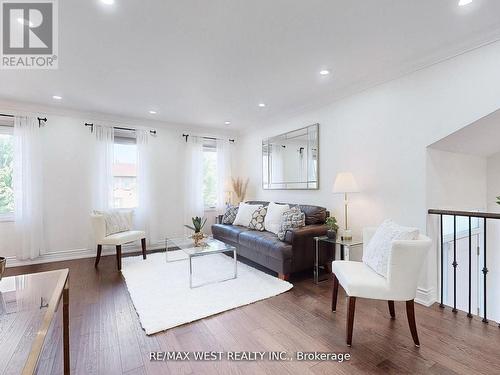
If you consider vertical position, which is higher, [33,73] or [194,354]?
[33,73]

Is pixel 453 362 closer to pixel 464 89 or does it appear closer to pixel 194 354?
pixel 194 354

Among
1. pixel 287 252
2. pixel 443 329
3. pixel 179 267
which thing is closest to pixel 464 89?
pixel 443 329

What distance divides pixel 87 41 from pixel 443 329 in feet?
13.0

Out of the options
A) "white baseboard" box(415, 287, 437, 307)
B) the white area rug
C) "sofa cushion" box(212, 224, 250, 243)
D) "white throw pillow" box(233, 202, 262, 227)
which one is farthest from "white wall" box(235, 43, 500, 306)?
the white area rug

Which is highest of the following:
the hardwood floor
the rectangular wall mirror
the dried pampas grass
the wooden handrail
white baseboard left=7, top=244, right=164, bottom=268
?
the rectangular wall mirror

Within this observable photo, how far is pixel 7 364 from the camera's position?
93cm

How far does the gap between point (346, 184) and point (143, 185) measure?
357 centimetres

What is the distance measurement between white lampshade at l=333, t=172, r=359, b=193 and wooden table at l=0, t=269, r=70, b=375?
2.79m

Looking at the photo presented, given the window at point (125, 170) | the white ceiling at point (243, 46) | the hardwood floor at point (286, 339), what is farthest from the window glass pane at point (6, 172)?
the hardwood floor at point (286, 339)

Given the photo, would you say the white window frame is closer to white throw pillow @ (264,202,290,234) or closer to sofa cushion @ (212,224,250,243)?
sofa cushion @ (212,224,250,243)

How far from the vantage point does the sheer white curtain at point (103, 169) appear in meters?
4.29

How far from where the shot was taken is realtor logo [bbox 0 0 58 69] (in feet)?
6.07

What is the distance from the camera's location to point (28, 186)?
3.81 metres

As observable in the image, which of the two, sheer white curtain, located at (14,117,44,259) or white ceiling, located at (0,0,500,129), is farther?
sheer white curtain, located at (14,117,44,259)
